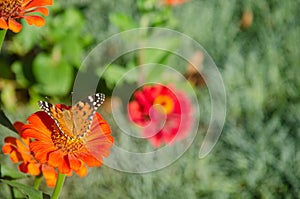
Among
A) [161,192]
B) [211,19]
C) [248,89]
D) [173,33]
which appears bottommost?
[161,192]

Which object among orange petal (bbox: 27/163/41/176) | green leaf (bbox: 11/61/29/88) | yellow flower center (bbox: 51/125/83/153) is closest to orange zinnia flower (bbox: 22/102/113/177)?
yellow flower center (bbox: 51/125/83/153)

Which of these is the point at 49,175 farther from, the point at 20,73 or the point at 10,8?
the point at 20,73

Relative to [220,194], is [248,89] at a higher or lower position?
higher

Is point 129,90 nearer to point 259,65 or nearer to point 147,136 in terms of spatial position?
point 147,136

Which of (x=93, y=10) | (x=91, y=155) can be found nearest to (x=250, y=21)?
(x=93, y=10)

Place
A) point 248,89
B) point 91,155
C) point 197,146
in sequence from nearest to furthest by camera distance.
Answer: point 91,155 < point 197,146 < point 248,89

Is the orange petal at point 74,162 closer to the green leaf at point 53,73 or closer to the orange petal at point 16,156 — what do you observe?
the orange petal at point 16,156

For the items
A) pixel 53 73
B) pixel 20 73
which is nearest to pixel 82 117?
pixel 53 73

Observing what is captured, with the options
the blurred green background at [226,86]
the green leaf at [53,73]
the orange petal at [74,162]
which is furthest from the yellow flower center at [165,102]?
the orange petal at [74,162]
